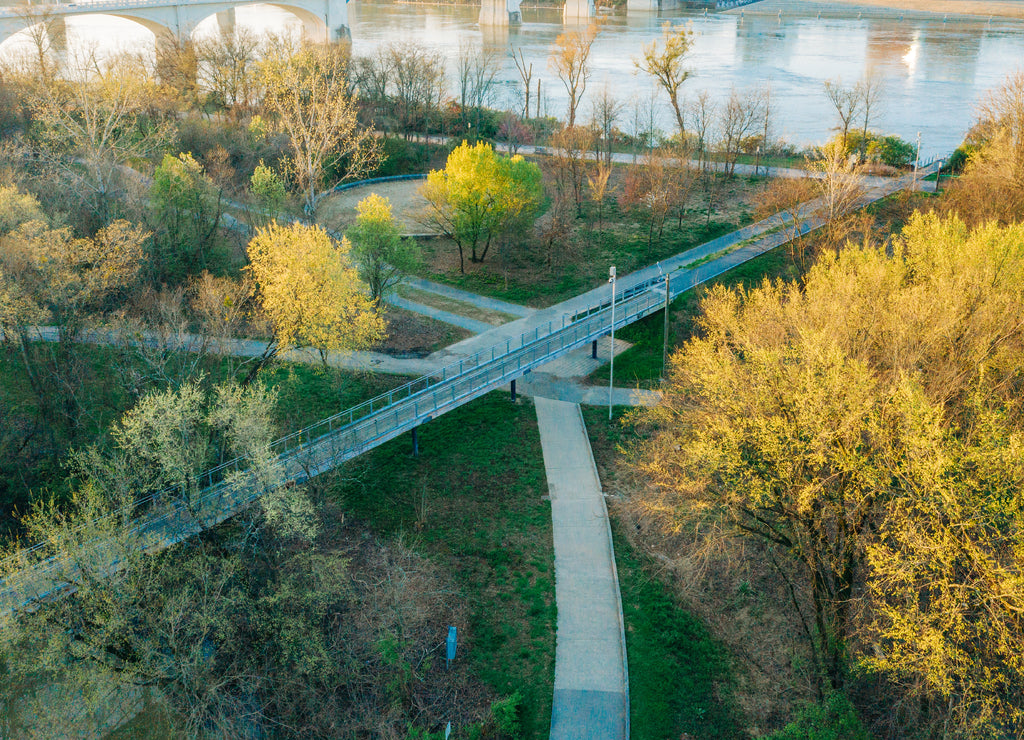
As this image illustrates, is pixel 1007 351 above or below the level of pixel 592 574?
above

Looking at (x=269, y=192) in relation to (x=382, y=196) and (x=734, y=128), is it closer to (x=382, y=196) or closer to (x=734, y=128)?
(x=382, y=196)

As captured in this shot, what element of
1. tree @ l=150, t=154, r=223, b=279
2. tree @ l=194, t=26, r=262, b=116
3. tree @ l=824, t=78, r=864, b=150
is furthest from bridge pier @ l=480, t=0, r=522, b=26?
tree @ l=150, t=154, r=223, b=279

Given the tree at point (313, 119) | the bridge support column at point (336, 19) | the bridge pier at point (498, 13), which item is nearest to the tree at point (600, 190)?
the tree at point (313, 119)

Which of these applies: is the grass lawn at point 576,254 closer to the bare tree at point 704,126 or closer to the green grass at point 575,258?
the green grass at point 575,258

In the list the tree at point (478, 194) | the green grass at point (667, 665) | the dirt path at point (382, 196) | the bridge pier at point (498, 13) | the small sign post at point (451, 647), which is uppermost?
the bridge pier at point (498, 13)

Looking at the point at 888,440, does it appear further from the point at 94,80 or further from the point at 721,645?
the point at 94,80

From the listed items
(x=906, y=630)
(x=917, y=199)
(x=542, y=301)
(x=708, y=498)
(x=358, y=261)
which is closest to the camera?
(x=906, y=630)

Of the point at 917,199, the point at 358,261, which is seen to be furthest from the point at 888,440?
the point at 917,199

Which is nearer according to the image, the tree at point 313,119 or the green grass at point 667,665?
the green grass at point 667,665
